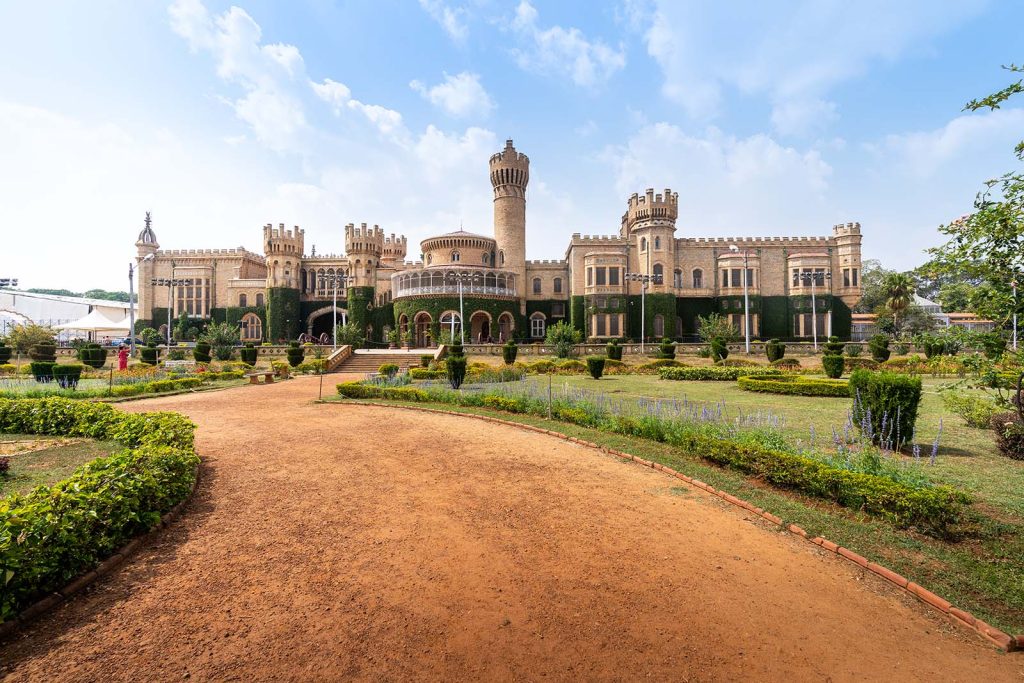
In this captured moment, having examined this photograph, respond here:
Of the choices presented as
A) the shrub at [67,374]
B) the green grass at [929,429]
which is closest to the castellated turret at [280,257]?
the shrub at [67,374]

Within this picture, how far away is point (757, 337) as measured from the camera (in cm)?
4647

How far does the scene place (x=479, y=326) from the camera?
46.8 m

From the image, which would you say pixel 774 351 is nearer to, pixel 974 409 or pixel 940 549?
pixel 974 409

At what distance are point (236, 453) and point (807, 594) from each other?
9945 mm

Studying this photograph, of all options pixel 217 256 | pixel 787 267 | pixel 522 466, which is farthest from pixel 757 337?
pixel 217 256

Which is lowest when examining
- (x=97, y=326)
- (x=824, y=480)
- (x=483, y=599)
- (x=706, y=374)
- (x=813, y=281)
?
(x=483, y=599)

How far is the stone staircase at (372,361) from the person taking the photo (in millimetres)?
31550

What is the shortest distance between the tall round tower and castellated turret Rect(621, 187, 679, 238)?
452 inches

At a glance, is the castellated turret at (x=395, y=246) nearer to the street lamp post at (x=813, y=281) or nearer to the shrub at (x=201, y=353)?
the shrub at (x=201, y=353)

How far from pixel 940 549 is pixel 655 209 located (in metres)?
43.8

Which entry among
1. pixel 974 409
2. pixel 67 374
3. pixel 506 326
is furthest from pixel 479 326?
pixel 974 409

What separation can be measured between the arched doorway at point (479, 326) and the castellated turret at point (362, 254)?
1259cm

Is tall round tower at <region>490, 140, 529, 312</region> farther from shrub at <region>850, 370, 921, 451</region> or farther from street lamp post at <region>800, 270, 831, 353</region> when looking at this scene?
shrub at <region>850, 370, 921, 451</region>

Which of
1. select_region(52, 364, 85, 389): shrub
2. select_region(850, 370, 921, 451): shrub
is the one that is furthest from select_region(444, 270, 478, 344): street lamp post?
select_region(850, 370, 921, 451): shrub
